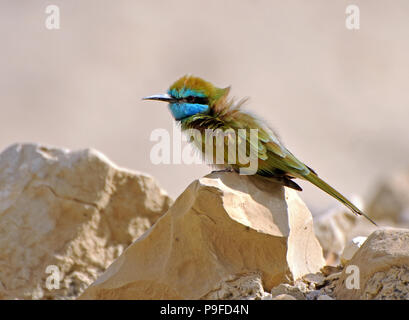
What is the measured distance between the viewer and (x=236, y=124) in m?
4.09

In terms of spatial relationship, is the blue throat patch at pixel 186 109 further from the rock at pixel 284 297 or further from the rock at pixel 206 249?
the rock at pixel 284 297

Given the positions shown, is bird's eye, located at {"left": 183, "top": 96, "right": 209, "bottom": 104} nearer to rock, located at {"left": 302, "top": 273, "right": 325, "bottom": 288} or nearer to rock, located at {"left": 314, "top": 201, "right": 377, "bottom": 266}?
rock, located at {"left": 302, "top": 273, "right": 325, "bottom": 288}

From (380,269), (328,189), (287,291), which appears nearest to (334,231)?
(328,189)

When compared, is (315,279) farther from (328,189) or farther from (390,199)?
(390,199)

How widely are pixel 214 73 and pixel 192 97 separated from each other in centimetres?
845

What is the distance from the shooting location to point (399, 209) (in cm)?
842

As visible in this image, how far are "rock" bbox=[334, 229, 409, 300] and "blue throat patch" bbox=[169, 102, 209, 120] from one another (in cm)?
134

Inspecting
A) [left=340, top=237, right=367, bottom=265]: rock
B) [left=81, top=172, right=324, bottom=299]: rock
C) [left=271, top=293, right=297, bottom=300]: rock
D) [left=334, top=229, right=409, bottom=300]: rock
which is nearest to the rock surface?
[left=340, top=237, right=367, bottom=265]: rock

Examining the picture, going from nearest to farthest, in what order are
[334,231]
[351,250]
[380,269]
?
[380,269] → [351,250] → [334,231]

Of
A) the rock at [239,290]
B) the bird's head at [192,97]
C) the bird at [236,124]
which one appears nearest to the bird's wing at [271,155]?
the bird at [236,124]

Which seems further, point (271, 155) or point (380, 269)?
point (271, 155)

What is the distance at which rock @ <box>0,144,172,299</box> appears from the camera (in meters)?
4.44
